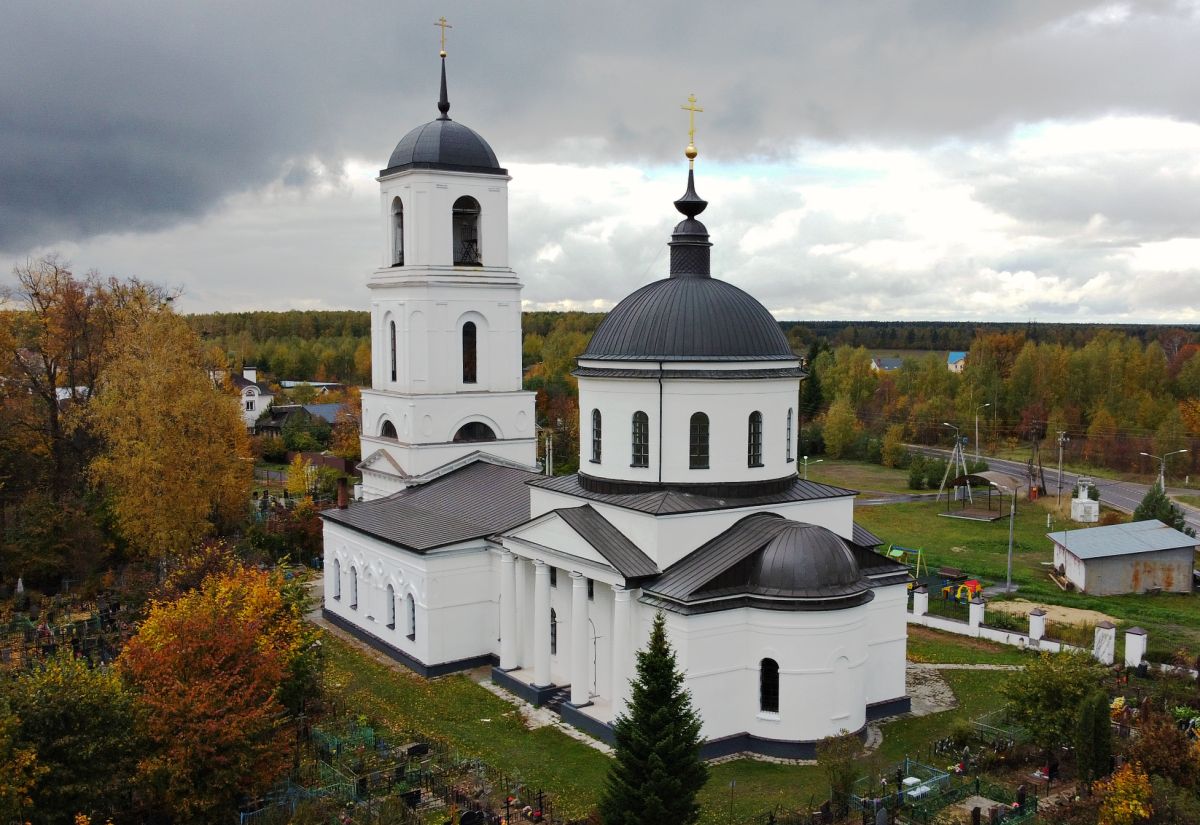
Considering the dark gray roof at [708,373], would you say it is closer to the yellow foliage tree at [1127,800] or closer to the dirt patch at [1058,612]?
the yellow foliage tree at [1127,800]

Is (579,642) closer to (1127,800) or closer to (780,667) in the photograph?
(780,667)

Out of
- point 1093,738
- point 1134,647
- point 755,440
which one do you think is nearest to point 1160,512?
point 1134,647

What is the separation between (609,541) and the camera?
74.1ft

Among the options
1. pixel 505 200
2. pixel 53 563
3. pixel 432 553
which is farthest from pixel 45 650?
pixel 505 200

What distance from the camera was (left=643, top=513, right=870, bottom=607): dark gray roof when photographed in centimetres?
2058

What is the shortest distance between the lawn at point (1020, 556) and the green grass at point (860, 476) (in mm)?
6383

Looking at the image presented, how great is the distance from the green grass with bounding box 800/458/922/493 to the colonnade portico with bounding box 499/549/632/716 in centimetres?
3833

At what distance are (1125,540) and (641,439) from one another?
71.9 feet

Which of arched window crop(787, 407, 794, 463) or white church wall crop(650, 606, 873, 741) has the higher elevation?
arched window crop(787, 407, 794, 463)

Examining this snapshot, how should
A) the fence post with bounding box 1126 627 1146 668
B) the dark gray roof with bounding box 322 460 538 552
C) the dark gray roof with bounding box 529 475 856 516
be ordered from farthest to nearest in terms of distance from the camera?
the dark gray roof with bounding box 322 460 538 552, the fence post with bounding box 1126 627 1146 668, the dark gray roof with bounding box 529 475 856 516

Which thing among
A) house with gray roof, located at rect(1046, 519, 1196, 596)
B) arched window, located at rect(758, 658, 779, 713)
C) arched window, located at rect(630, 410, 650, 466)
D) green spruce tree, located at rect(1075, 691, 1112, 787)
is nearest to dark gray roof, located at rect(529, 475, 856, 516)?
arched window, located at rect(630, 410, 650, 466)

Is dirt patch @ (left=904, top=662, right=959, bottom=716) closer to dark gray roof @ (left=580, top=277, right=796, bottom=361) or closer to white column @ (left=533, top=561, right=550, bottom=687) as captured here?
white column @ (left=533, top=561, right=550, bottom=687)

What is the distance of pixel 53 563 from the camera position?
32812mm

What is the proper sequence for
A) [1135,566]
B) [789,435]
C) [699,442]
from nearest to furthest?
[699,442] < [789,435] < [1135,566]
